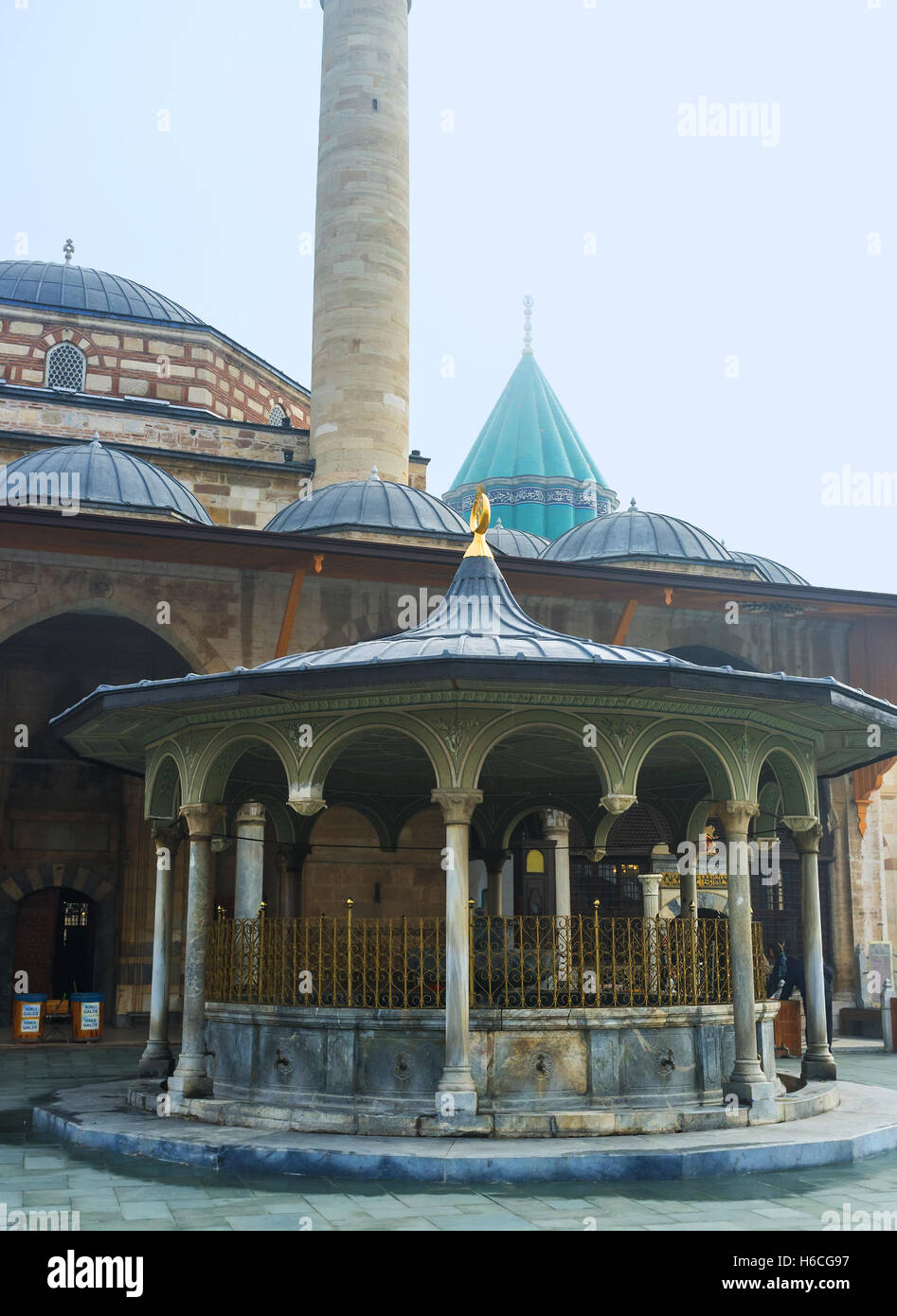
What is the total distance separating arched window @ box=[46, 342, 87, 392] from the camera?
25.7m

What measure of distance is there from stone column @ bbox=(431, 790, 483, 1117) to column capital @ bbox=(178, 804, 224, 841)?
6.26ft

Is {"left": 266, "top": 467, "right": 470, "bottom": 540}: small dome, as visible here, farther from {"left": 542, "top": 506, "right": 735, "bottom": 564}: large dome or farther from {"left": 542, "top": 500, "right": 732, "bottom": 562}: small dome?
{"left": 542, "top": 506, "right": 735, "bottom": 564}: large dome

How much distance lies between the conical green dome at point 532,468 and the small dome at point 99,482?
22.3 metres

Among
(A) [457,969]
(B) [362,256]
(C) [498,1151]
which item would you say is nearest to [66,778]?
(B) [362,256]

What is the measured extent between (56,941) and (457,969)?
510 inches

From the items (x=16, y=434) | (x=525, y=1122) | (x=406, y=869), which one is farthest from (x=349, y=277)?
(x=525, y=1122)

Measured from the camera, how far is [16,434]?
2194 cm

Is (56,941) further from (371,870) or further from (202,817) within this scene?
(202,817)

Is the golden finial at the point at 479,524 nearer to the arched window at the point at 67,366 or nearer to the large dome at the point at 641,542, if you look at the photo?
the large dome at the point at 641,542

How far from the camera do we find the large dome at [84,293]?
26531 millimetres

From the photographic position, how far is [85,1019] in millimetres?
16797

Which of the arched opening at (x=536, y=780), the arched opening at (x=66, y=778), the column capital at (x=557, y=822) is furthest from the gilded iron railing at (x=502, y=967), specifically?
the arched opening at (x=66, y=778)

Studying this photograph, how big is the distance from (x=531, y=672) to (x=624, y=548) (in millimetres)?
13047

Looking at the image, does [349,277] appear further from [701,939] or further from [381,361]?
[701,939]
